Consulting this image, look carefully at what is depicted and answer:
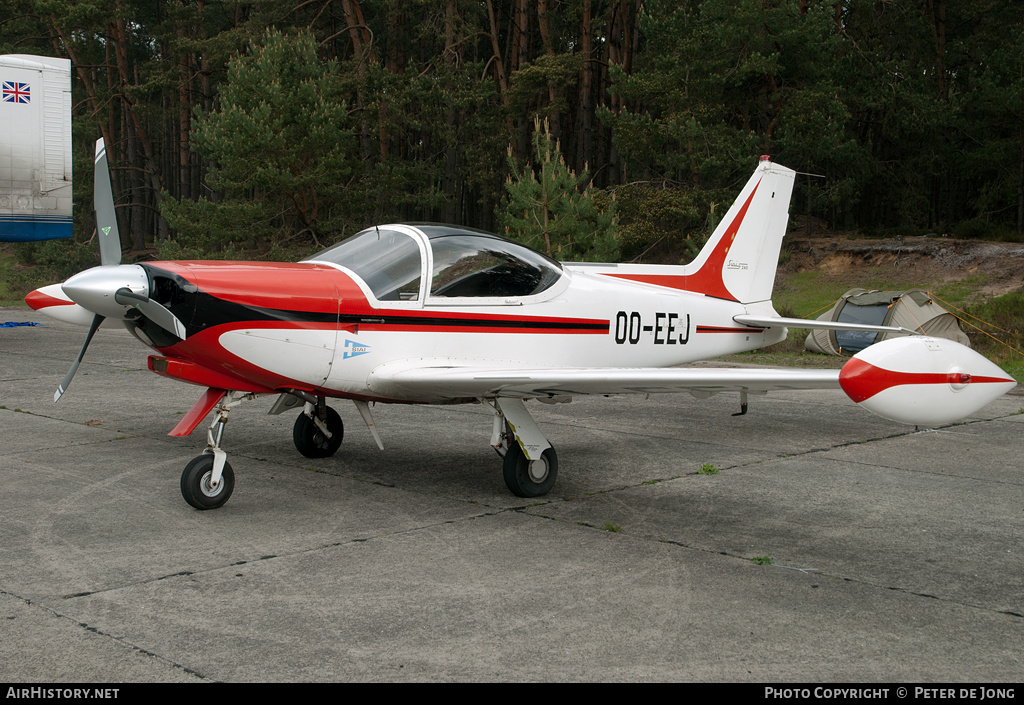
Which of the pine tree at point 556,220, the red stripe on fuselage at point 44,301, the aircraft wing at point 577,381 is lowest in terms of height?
the aircraft wing at point 577,381

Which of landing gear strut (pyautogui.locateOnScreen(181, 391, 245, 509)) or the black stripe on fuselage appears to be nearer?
the black stripe on fuselage

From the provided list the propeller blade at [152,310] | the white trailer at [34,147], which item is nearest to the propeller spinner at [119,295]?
the propeller blade at [152,310]

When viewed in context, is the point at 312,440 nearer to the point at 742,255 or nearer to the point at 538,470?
the point at 538,470

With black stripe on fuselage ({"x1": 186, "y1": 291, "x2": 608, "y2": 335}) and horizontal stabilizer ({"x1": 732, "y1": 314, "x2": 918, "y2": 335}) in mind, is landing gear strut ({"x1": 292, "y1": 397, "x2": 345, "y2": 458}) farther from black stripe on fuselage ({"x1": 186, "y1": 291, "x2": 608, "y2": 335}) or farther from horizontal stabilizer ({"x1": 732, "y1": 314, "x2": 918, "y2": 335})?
horizontal stabilizer ({"x1": 732, "y1": 314, "x2": 918, "y2": 335})

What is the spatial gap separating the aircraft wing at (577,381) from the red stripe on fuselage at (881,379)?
567mm

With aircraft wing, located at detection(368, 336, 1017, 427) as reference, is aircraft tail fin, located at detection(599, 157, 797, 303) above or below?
above

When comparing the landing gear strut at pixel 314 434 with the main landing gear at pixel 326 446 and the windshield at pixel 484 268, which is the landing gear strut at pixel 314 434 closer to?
the main landing gear at pixel 326 446

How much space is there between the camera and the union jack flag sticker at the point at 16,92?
1606 centimetres

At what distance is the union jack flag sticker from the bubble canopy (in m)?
13.1

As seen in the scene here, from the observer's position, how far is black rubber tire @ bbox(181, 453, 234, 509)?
5.46 meters

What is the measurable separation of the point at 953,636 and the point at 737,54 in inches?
936

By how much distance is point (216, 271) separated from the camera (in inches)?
218

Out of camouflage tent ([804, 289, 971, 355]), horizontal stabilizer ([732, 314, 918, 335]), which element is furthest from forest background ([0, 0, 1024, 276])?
horizontal stabilizer ([732, 314, 918, 335])

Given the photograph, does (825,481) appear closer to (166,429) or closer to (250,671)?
(250,671)
